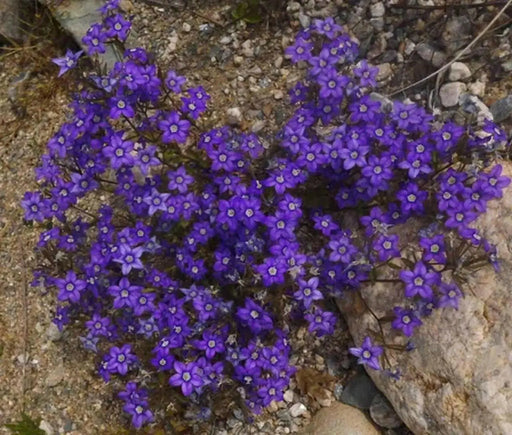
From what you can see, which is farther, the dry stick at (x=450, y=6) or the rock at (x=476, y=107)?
the dry stick at (x=450, y=6)

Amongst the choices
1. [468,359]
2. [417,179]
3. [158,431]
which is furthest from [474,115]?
[158,431]

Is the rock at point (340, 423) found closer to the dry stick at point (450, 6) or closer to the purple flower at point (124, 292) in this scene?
the purple flower at point (124, 292)

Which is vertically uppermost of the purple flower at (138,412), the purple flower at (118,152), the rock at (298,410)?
the purple flower at (118,152)

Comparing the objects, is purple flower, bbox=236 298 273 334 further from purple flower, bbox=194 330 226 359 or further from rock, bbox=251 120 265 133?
rock, bbox=251 120 265 133

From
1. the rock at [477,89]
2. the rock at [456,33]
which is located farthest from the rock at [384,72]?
the rock at [477,89]

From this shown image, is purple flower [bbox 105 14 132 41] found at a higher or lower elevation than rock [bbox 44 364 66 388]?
higher

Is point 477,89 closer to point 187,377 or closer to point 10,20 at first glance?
point 187,377

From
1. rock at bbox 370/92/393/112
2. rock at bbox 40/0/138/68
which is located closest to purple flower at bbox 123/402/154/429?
rock at bbox 370/92/393/112

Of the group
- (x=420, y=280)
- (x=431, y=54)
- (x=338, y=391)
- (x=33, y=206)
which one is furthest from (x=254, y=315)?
(x=431, y=54)
